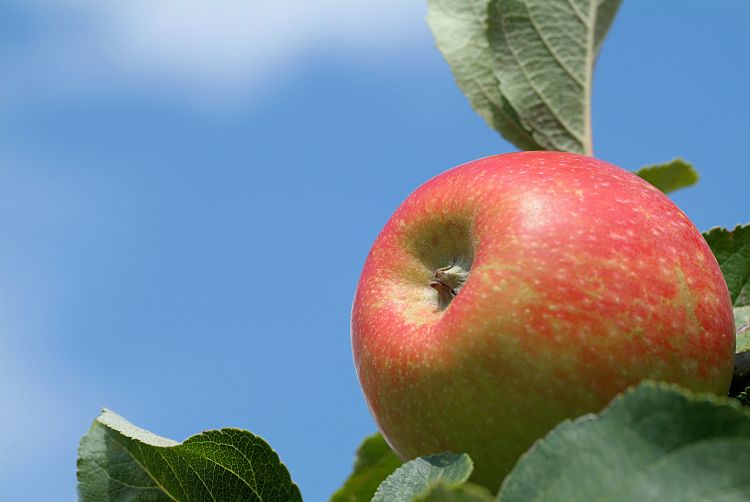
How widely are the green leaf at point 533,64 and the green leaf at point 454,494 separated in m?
1.40

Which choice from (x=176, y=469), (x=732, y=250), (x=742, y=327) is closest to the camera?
(x=176, y=469)

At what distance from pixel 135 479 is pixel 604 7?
143 cm

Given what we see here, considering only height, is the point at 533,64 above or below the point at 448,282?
above

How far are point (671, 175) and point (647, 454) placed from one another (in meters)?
1.36

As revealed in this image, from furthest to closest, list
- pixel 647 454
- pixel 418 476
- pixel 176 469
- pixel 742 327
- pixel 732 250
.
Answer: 1. pixel 732 250
2. pixel 742 327
3. pixel 176 469
4. pixel 418 476
5. pixel 647 454

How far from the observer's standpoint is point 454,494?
85 centimetres

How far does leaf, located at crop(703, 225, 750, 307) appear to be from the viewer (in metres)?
1.77

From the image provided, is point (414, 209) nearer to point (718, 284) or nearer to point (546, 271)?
point (546, 271)

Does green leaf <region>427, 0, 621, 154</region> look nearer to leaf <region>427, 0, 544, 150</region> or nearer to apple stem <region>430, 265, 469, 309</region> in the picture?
leaf <region>427, 0, 544, 150</region>

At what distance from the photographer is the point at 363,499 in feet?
6.13

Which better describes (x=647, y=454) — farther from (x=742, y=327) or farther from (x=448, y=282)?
(x=742, y=327)

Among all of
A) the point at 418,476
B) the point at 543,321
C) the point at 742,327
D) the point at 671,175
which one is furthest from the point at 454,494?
the point at 671,175

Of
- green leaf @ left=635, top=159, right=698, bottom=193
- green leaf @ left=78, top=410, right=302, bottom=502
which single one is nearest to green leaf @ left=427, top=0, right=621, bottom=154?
green leaf @ left=635, top=159, right=698, bottom=193

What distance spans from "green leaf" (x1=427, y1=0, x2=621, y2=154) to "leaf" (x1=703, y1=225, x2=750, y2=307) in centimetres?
43
